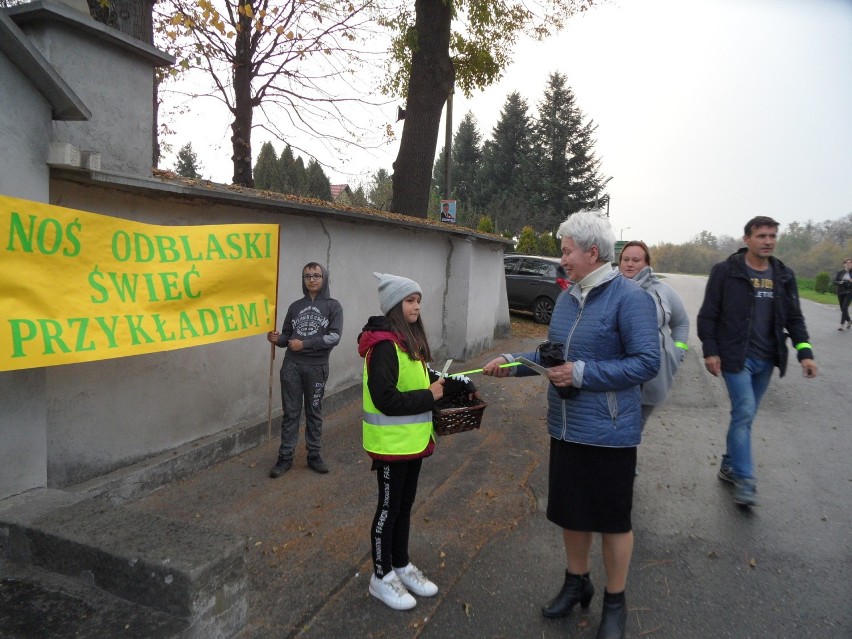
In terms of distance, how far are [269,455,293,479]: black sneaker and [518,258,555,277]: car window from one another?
12.3 m

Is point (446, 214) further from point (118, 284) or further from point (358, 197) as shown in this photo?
point (118, 284)

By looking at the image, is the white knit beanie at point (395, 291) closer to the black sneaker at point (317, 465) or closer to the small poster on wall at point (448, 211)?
the black sneaker at point (317, 465)

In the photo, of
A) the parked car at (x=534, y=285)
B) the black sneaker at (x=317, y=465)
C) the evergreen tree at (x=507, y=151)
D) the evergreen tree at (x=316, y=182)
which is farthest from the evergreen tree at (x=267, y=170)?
→ the black sneaker at (x=317, y=465)

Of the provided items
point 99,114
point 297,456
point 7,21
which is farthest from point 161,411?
point 7,21

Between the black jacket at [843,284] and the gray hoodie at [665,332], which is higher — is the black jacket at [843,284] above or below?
above

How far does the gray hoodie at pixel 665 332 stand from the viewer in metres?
4.09

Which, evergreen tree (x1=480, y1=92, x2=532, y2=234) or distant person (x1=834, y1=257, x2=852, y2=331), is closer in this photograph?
distant person (x1=834, y1=257, x2=852, y2=331)

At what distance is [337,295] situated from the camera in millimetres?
6762

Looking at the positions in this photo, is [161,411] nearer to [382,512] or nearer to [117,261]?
[117,261]

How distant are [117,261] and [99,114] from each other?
3.56ft

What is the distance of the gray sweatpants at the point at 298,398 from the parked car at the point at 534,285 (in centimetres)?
1139

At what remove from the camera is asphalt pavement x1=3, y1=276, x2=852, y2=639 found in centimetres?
296

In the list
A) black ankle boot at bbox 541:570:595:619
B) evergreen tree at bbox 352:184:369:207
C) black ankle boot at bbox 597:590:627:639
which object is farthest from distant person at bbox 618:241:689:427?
evergreen tree at bbox 352:184:369:207

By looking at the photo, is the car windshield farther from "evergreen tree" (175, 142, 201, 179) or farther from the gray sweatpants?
"evergreen tree" (175, 142, 201, 179)
